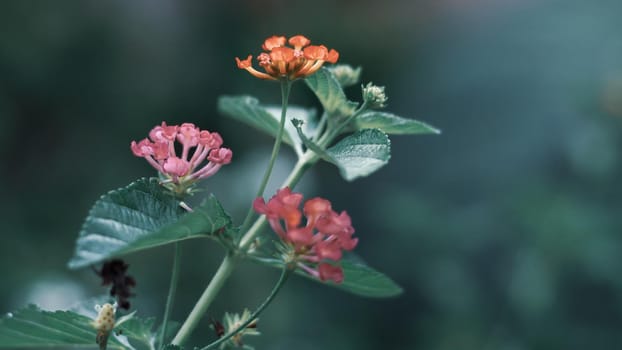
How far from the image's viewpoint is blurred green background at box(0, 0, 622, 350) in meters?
2.84

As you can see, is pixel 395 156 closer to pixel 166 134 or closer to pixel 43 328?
pixel 166 134

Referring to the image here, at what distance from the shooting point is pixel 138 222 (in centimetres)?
85

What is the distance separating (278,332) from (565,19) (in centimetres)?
406

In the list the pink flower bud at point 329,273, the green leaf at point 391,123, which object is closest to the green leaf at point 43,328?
the pink flower bud at point 329,273

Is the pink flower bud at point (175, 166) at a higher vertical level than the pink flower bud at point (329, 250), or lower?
higher

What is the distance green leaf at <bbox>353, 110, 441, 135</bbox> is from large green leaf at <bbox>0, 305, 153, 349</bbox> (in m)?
0.50

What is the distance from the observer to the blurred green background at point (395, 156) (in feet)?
9.31

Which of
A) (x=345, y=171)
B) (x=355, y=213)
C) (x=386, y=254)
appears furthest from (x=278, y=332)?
(x=345, y=171)

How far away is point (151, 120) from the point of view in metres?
4.17

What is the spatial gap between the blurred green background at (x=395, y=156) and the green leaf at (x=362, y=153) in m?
1.78

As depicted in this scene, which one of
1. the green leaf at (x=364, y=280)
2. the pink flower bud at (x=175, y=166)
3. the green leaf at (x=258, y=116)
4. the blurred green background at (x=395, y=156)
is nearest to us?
the pink flower bud at (x=175, y=166)

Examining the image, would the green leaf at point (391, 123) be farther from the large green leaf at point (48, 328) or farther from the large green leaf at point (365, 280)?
the large green leaf at point (48, 328)

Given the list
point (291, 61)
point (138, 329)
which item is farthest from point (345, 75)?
point (138, 329)

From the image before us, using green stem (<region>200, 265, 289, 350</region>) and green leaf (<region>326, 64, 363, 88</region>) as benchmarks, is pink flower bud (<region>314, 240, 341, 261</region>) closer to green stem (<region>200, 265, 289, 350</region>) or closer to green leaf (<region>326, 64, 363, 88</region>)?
green stem (<region>200, 265, 289, 350</region>)
